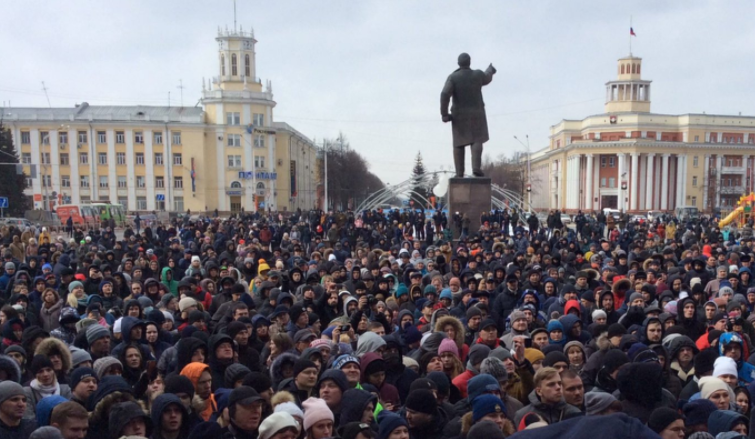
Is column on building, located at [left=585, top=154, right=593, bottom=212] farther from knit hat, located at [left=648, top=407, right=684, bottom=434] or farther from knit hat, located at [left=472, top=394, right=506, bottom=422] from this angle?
knit hat, located at [left=648, top=407, right=684, bottom=434]

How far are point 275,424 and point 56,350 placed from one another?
9.01ft

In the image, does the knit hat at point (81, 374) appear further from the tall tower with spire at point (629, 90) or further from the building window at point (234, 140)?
the tall tower with spire at point (629, 90)

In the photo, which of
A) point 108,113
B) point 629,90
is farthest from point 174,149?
point 629,90

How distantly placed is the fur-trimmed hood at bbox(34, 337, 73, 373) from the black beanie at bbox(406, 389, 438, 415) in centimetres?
310

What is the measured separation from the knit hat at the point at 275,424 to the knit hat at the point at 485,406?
1192 millimetres

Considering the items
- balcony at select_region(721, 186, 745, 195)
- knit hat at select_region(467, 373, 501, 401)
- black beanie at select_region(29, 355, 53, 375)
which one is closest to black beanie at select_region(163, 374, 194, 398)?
black beanie at select_region(29, 355, 53, 375)

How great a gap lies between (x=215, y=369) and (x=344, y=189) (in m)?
74.7

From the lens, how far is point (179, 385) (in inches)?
182

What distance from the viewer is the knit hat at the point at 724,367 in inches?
198

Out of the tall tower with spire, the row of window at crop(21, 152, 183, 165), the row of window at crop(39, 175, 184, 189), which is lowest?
the row of window at crop(39, 175, 184, 189)

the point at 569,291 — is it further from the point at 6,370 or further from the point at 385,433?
the point at 6,370

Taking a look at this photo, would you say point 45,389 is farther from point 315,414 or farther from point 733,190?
point 733,190

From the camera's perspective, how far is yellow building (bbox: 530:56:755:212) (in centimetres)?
7581

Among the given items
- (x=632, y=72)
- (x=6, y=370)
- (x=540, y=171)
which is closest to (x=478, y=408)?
(x=6, y=370)
